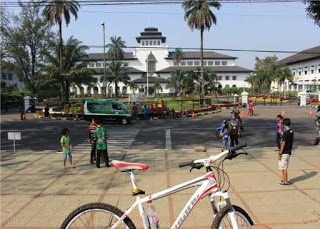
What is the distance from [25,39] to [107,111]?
36.4 metres

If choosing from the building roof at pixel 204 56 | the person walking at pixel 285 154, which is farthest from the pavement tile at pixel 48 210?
the building roof at pixel 204 56

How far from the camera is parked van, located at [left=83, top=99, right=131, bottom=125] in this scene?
2300 cm

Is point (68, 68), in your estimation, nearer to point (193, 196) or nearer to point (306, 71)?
point (193, 196)

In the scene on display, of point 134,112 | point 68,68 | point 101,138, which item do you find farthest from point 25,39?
point 101,138

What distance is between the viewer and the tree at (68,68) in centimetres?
3544

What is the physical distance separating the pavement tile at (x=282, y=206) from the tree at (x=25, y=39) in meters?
48.0

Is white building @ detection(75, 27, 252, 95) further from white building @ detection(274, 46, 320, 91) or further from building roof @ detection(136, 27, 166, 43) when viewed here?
white building @ detection(274, 46, 320, 91)

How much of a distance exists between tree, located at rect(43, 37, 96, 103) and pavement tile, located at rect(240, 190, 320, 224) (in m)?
32.1

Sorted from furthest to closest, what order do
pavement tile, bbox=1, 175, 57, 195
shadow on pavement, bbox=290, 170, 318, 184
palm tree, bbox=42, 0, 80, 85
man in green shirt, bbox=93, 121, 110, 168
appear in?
palm tree, bbox=42, 0, 80, 85
man in green shirt, bbox=93, 121, 110, 168
shadow on pavement, bbox=290, 170, 318, 184
pavement tile, bbox=1, 175, 57, 195

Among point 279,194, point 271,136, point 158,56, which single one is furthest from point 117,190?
point 158,56

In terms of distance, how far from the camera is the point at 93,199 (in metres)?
6.36

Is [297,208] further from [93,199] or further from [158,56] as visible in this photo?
[158,56]

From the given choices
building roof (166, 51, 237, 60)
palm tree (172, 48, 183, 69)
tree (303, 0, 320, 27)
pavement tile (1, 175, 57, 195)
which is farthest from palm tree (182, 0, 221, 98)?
building roof (166, 51, 237, 60)

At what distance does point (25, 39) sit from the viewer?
5078cm
